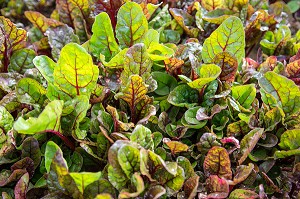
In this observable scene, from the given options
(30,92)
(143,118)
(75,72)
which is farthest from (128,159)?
(30,92)

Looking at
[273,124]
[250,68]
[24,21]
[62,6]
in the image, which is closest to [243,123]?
[273,124]

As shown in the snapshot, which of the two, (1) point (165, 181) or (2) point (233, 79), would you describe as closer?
(1) point (165, 181)

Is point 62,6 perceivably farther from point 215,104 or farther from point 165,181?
point 165,181

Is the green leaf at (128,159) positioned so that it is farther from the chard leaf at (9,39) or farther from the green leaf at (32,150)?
the chard leaf at (9,39)

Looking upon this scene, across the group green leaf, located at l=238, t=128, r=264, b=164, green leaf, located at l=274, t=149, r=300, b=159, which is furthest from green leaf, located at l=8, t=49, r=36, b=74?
green leaf, located at l=274, t=149, r=300, b=159

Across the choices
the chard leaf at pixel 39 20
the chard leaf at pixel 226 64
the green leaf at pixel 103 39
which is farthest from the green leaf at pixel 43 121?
the chard leaf at pixel 39 20

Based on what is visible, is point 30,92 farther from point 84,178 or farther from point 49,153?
point 84,178
